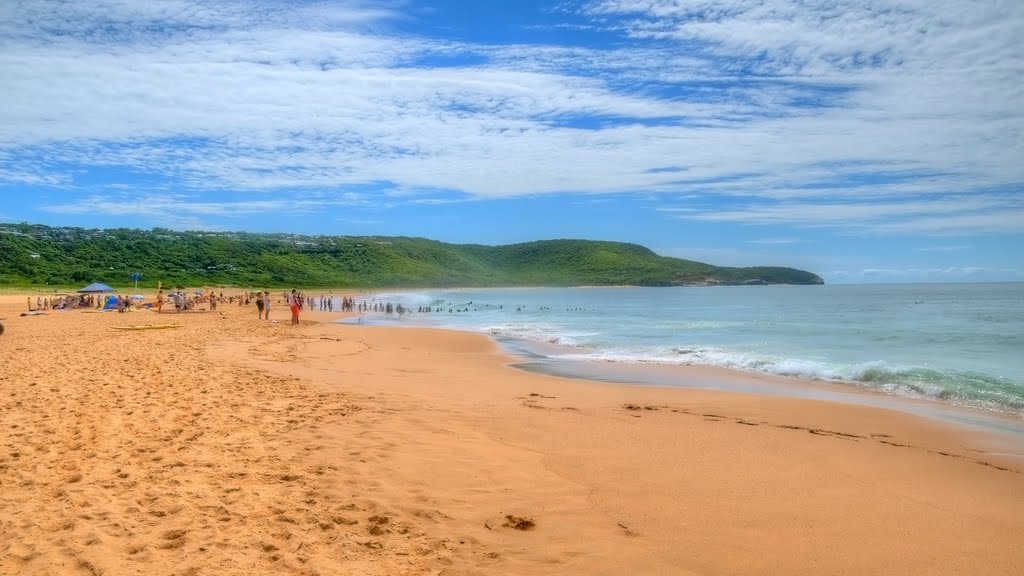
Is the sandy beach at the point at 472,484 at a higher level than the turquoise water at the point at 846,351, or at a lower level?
lower

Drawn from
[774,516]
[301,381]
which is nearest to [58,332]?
[301,381]

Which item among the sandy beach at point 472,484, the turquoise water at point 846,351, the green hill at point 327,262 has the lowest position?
the sandy beach at point 472,484

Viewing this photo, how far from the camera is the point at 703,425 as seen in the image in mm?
9156

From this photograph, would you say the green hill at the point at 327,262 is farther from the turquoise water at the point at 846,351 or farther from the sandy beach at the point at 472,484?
the sandy beach at the point at 472,484

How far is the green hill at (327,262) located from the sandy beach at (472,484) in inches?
2612

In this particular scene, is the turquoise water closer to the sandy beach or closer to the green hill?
the sandy beach

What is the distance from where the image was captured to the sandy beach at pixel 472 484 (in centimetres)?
447

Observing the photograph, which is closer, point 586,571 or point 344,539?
point 586,571

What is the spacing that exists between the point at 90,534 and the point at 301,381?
737 centimetres

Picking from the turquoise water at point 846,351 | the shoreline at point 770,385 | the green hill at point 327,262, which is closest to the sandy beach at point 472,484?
the shoreline at point 770,385

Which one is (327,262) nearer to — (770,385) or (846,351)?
(846,351)

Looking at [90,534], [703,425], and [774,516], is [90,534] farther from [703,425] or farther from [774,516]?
[703,425]

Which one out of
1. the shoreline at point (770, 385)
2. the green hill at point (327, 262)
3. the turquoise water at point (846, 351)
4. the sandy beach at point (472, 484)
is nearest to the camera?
the sandy beach at point (472, 484)

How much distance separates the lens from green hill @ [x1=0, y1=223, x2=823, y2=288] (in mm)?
75125
